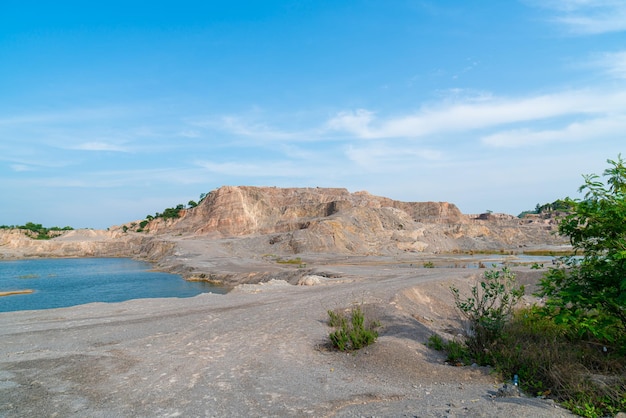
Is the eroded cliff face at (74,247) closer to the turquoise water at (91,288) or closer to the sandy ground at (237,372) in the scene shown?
the turquoise water at (91,288)

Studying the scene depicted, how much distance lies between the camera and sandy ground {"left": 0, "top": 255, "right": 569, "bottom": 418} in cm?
608

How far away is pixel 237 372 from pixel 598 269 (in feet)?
22.5

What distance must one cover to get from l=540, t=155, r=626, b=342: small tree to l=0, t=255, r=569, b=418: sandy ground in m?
1.67

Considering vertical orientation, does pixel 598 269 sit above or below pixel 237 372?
above

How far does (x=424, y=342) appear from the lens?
964cm

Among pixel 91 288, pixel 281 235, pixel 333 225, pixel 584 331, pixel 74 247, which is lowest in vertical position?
pixel 91 288

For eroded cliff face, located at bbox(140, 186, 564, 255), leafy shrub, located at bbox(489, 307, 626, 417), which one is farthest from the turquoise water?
leafy shrub, located at bbox(489, 307, 626, 417)

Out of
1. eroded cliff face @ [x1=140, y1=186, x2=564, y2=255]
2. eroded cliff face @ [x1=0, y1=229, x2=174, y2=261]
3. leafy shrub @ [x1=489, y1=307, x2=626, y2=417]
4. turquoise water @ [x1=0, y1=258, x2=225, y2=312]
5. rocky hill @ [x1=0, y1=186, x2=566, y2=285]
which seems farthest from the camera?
eroded cliff face @ [x1=0, y1=229, x2=174, y2=261]

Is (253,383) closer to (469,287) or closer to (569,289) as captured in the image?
(569,289)

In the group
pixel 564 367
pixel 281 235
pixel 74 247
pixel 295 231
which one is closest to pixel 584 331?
pixel 564 367

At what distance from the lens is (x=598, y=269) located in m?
6.57

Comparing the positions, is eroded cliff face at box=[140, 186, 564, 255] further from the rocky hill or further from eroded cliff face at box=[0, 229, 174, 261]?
eroded cliff face at box=[0, 229, 174, 261]

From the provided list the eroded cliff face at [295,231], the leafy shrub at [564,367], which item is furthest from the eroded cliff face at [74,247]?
the leafy shrub at [564,367]

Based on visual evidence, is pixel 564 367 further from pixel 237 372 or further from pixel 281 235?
pixel 281 235
